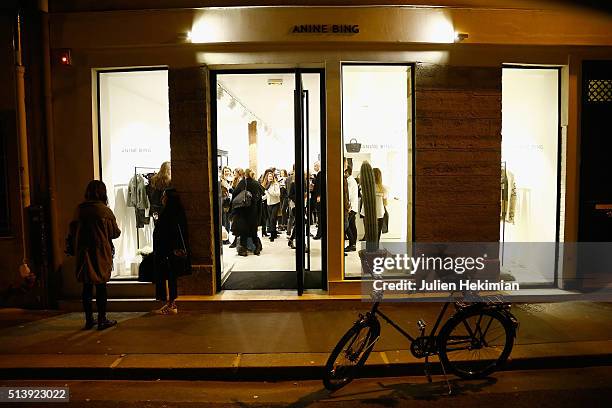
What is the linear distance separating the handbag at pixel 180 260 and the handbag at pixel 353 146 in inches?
124

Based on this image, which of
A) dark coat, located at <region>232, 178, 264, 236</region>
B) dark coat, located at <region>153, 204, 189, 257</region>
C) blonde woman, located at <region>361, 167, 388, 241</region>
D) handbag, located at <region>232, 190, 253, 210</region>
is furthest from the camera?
dark coat, located at <region>232, 178, 264, 236</region>

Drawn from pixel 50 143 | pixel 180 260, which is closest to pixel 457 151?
pixel 180 260

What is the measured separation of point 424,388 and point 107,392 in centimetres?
315

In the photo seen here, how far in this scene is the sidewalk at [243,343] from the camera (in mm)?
5031

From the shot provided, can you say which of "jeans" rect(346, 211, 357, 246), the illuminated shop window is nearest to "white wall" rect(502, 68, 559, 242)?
"jeans" rect(346, 211, 357, 246)

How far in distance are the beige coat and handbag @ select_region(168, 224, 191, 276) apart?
0.88 meters

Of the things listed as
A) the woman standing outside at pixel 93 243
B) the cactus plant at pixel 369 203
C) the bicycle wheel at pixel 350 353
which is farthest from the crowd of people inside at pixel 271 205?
the bicycle wheel at pixel 350 353

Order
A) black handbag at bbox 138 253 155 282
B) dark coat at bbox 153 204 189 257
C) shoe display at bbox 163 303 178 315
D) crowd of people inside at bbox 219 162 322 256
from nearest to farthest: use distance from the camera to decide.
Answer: dark coat at bbox 153 204 189 257, black handbag at bbox 138 253 155 282, shoe display at bbox 163 303 178 315, crowd of people inside at bbox 219 162 322 256

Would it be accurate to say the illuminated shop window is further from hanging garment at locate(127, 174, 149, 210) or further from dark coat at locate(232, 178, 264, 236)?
dark coat at locate(232, 178, 264, 236)

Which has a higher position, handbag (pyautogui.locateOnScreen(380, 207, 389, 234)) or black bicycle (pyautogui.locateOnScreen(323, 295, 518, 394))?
handbag (pyautogui.locateOnScreen(380, 207, 389, 234))

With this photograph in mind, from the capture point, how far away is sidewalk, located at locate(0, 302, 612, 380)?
5.03 metres

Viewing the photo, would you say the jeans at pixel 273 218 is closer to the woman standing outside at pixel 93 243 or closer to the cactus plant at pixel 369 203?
the cactus plant at pixel 369 203

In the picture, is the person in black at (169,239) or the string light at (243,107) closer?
the person in black at (169,239)

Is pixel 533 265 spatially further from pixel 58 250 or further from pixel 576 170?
pixel 58 250
